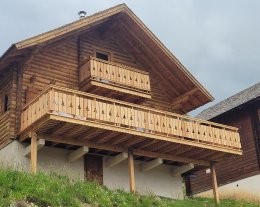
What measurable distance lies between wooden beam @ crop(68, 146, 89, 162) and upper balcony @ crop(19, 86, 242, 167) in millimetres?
299

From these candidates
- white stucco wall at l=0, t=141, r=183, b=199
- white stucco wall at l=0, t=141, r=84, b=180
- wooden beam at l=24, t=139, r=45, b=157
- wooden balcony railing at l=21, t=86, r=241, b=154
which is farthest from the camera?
white stucco wall at l=0, t=141, r=183, b=199

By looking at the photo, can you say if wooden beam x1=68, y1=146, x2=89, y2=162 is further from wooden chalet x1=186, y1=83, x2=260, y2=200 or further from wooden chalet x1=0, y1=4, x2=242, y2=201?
wooden chalet x1=186, y1=83, x2=260, y2=200

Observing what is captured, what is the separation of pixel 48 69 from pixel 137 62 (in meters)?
5.95

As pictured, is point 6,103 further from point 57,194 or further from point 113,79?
point 57,194

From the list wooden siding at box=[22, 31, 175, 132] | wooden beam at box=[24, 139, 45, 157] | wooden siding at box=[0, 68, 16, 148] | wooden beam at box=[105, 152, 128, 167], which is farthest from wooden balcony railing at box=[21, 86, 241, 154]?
wooden siding at box=[22, 31, 175, 132]

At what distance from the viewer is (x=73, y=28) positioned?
2652cm

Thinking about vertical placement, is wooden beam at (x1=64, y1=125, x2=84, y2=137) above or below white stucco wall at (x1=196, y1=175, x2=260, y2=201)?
above

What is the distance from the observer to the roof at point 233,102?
35.6m

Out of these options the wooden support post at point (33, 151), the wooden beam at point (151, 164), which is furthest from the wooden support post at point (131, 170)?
the wooden support post at point (33, 151)

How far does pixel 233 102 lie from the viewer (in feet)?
124

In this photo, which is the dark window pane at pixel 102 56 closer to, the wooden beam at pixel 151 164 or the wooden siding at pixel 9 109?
the wooden siding at pixel 9 109

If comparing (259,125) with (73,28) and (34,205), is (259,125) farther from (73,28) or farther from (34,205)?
(34,205)

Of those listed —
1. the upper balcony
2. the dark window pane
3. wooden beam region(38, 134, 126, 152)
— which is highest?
the dark window pane

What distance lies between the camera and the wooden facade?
34.9 meters
